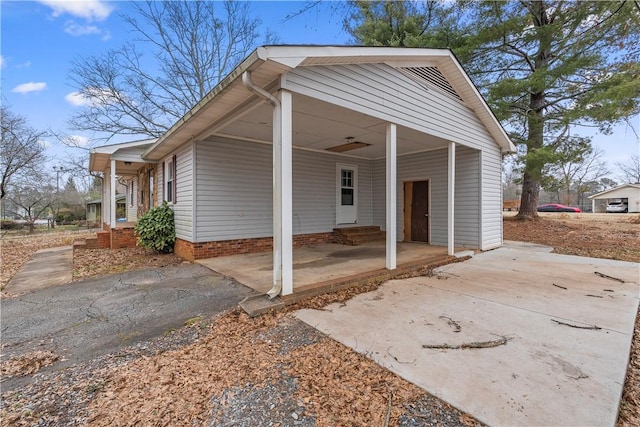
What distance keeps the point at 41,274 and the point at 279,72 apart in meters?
6.59

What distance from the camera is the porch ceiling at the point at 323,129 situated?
4918 mm

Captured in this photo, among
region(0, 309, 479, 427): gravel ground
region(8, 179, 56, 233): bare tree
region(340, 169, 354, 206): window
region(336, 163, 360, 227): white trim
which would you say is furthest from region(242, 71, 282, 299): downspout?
region(8, 179, 56, 233): bare tree

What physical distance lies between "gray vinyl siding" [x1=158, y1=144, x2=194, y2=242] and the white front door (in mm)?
4538

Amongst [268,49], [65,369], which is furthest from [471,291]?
[65,369]

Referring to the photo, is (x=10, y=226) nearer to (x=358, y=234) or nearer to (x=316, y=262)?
(x=358, y=234)

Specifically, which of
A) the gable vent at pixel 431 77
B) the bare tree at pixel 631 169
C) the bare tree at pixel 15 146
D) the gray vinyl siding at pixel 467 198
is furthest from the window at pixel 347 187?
the bare tree at pixel 631 169

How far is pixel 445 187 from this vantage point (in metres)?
8.47

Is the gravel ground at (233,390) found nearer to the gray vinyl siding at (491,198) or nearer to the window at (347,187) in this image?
the gray vinyl siding at (491,198)

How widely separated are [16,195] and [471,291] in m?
29.7

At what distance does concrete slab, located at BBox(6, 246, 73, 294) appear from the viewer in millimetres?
5023

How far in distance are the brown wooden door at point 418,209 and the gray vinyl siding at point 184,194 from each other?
6.70 meters

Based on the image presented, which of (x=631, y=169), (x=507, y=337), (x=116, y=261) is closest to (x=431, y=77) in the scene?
(x=507, y=337)

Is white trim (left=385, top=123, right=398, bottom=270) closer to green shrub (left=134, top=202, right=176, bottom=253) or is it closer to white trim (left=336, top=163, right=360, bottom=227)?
white trim (left=336, top=163, right=360, bottom=227)

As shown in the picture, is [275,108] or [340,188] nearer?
[275,108]
